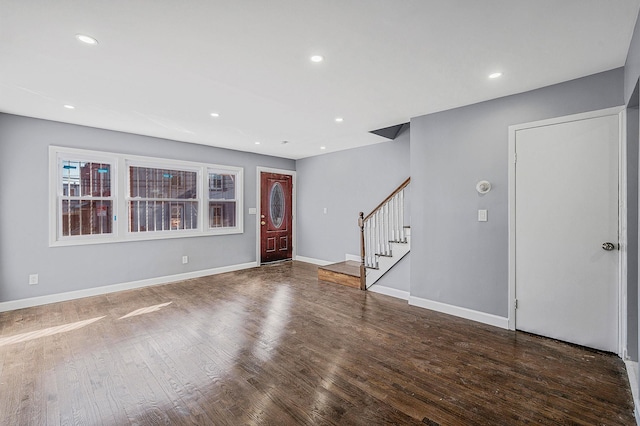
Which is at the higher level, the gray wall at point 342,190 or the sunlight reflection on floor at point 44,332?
the gray wall at point 342,190

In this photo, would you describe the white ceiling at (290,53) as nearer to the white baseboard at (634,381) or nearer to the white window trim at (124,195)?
the white window trim at (124,195)

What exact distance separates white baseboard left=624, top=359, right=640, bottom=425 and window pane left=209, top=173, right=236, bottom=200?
5.82 m

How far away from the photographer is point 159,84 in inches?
109

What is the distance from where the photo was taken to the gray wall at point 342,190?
16.9 feet

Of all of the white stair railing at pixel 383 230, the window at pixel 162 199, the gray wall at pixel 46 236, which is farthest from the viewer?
the window at pixel 162 199

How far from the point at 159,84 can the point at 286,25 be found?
5.29 feet

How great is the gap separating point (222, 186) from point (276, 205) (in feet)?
4.55

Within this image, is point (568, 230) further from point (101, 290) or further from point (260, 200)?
point (101, 290)

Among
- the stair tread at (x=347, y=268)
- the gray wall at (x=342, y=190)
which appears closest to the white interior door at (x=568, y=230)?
the gray wall at (x=342, y=190)

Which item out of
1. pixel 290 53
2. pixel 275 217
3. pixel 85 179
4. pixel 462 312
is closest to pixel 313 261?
pixel 275 217

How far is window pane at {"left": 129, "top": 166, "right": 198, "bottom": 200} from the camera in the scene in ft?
15.4

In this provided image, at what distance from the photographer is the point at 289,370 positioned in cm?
229

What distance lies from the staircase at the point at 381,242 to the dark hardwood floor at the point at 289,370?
2.78 ft

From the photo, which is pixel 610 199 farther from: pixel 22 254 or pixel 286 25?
pixel 22 254
